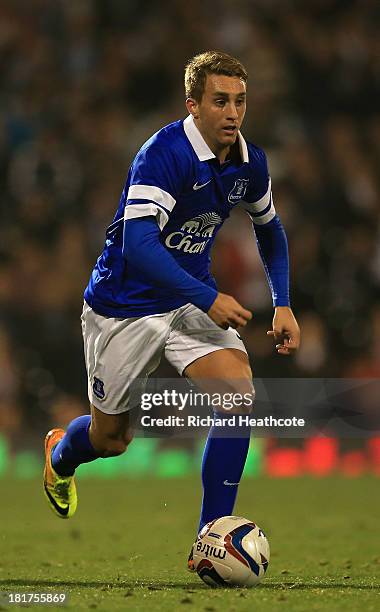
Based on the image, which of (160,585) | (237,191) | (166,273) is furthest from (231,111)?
(160,585)

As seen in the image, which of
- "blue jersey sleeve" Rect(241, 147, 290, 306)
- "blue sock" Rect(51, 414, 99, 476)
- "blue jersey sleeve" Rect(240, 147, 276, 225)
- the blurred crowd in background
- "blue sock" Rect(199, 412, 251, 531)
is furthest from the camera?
the blurred crowd in background

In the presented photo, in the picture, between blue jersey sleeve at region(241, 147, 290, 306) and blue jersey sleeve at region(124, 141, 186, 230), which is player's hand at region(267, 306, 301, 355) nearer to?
blue jersey sleeve at region(241, 147, 290, 306)

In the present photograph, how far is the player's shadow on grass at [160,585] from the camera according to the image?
17.8 ft

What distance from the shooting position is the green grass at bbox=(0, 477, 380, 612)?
5082 millimetres

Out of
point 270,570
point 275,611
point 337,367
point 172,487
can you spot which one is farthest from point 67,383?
point 275,611

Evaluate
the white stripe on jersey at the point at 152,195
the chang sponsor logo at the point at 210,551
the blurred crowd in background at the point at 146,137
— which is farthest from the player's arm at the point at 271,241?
the blurred crowd in background at the point at 146,137

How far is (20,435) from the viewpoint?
1137 cm

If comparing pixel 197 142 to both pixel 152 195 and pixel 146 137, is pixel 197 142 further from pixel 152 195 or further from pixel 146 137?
pixel 146 137

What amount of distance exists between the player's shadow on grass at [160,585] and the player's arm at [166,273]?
111cm

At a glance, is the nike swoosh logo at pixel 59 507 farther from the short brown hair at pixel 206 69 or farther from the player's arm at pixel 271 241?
the short brown hair at pixel 206 69

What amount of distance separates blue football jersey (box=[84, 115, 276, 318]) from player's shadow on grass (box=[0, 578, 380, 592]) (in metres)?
1.21

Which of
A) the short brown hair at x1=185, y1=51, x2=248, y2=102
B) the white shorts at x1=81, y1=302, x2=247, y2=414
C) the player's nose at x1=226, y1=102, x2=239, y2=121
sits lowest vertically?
the white shorts at x1=81, y1=302, x2=247, y2=414

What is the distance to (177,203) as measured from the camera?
18.9 feet

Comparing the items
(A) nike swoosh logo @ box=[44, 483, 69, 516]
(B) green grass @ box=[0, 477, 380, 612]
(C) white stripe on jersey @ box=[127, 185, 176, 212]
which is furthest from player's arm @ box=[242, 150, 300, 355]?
(A) nike swoosh logo @ box=[44, 483, 69, 516]
